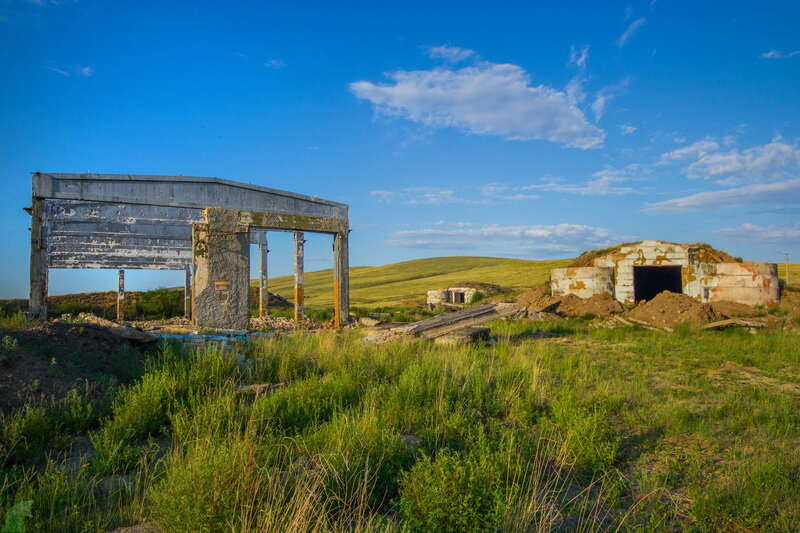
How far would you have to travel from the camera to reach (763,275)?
1501 centimetres

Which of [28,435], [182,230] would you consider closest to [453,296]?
[182,230]

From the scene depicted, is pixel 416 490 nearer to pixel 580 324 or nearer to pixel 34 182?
pixel 580 324

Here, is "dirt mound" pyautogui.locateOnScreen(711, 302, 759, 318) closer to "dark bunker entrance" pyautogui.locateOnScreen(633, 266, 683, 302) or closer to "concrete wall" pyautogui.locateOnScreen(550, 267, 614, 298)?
"concrete wall" pyautogui.locateOnScreen(550, 267, 614, 298)

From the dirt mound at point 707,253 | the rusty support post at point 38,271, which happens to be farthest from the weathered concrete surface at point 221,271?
the dirt mound at point 707,253

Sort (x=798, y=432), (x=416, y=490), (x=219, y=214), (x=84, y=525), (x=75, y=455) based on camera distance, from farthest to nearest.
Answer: (x=219, y=214)
(x=798, y=432)
(x=75, y=455)
(x=416, y=490)
(x=84, y=525)

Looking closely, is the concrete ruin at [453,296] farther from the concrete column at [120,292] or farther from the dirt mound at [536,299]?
the concrete column at [120,292]

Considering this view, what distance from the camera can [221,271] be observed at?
12.2 meters

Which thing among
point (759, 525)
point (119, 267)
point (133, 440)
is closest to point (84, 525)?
point (133, 440)

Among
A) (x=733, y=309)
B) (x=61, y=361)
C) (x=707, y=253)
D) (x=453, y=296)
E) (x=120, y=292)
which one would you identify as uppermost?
(x=707, y=253)

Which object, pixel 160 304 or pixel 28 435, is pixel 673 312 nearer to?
pixel 28 435

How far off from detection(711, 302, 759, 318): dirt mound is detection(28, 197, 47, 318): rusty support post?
66.1 ft

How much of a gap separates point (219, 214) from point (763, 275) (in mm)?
17022

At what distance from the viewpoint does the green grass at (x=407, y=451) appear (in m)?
3.28

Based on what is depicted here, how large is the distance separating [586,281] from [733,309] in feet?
15.1
